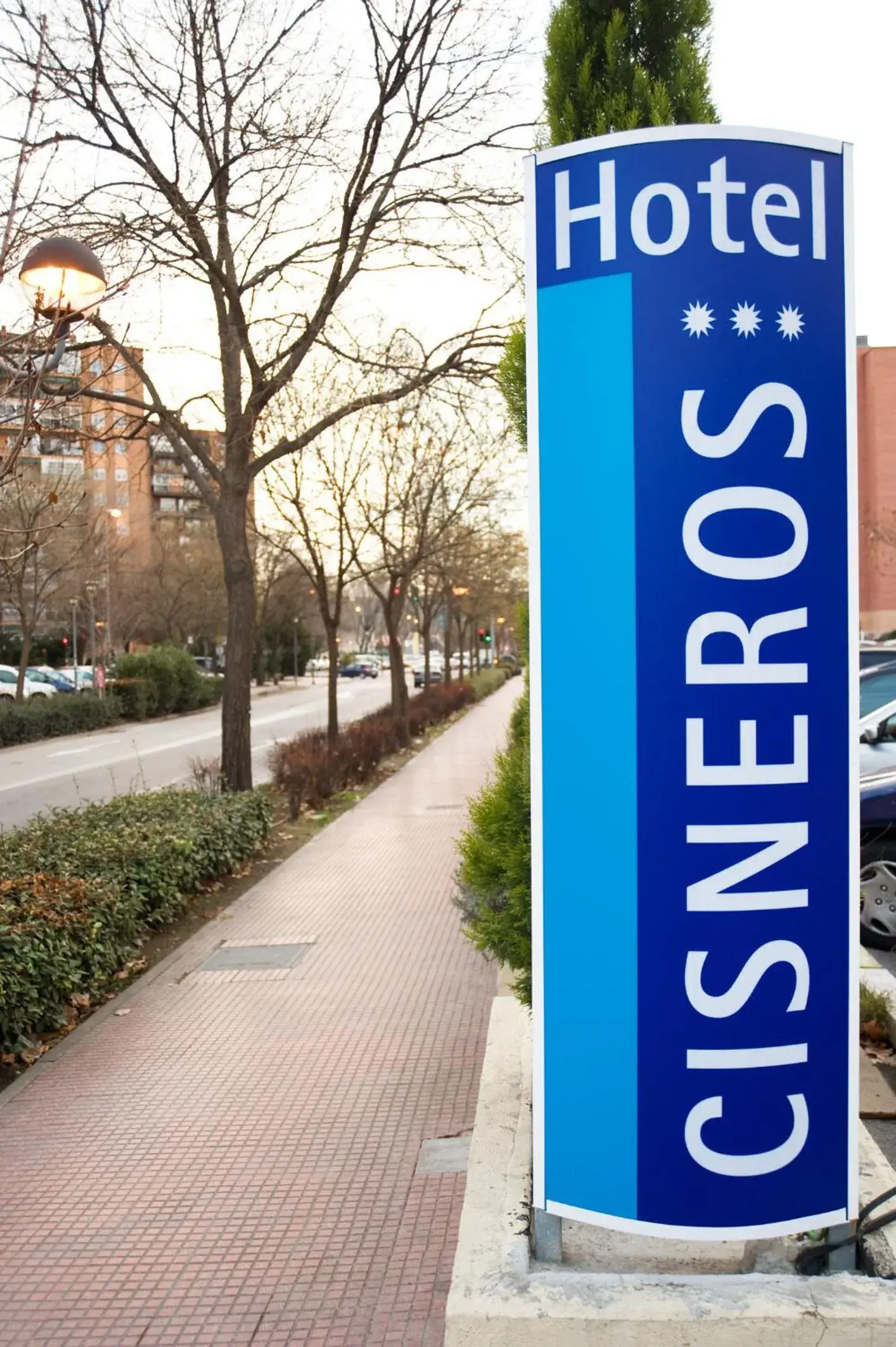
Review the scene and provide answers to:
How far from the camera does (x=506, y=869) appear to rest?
375 centimetres

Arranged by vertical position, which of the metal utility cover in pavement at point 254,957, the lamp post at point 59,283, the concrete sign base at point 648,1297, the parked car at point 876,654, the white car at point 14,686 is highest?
the lamp post at point 59,283

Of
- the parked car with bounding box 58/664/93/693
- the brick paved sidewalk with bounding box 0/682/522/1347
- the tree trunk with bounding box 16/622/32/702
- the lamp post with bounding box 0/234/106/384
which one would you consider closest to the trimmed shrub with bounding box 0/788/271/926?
the brick paved sidewalk with bounding box 0/682/522/1347

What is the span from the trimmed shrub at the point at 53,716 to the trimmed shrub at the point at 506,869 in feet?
95.0

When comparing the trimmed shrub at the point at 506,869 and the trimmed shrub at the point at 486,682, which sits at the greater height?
the trimmed shrub at the point at 506,869

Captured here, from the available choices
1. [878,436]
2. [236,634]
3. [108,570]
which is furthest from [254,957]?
[878,436]

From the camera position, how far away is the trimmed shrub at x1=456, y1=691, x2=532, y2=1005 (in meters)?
3.71

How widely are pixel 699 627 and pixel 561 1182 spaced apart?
135 cm

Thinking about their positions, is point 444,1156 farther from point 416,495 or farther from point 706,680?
point 416,495

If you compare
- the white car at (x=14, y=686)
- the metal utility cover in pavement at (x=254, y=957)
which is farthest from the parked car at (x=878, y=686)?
the white car at (x=14, y=686)

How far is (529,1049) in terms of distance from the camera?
13.8 feet

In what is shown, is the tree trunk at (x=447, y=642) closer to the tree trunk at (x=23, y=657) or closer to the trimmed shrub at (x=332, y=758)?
the trimmed shrub at (x=332, y=758)

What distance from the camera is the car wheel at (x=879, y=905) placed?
24.6ft

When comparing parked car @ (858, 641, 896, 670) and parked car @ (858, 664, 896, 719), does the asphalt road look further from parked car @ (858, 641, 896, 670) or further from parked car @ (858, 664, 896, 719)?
parked car @ (858, 641, 896, 670)

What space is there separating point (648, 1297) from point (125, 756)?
2482 cm
